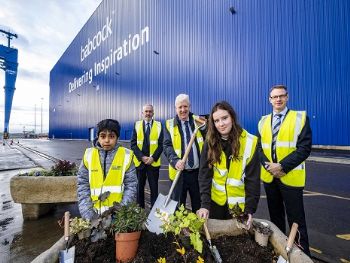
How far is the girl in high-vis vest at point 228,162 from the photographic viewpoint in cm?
224

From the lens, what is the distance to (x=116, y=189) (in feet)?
8.05

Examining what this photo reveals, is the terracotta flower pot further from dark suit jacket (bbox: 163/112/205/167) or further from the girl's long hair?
dark suit jacket (bbox: 163/112/205/167)

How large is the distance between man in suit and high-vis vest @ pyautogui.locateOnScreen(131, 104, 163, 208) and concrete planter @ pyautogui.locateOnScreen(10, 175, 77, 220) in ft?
3.33

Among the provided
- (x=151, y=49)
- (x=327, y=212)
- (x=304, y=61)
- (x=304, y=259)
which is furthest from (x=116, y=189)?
(x=151, y=49)

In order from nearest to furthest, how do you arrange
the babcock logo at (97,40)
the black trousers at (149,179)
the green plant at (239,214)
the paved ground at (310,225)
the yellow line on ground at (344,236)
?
the green plant at (239,214)
the paved ground at (310,225)
the yellow line on ground at (344,236)
the black trousers at (149,179)
the babcock logo at (97,40)

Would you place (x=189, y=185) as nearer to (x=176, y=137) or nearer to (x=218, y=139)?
(x=176, y=137)

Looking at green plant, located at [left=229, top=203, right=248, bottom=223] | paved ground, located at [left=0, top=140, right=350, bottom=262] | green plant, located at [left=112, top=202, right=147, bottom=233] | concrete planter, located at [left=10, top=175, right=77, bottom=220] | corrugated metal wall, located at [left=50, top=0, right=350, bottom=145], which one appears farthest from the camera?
corrugated metal wall, located at [left=50, top=0, right=350, bottom=145]

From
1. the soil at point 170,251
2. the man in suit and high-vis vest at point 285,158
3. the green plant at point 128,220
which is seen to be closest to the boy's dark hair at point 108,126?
the green plant at point 128,220

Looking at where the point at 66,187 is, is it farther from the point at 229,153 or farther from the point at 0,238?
the point at 229,153

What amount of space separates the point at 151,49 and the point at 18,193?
1942cm

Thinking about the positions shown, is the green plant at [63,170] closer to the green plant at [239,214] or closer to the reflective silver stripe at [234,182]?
the reflective silver stripe at [234,182]

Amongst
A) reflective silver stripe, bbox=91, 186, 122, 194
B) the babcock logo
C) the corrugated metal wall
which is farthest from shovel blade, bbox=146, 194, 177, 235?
the babcock logo

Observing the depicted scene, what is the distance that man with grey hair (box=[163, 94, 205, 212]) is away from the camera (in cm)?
336

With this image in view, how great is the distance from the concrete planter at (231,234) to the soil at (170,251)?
0.19 ft
